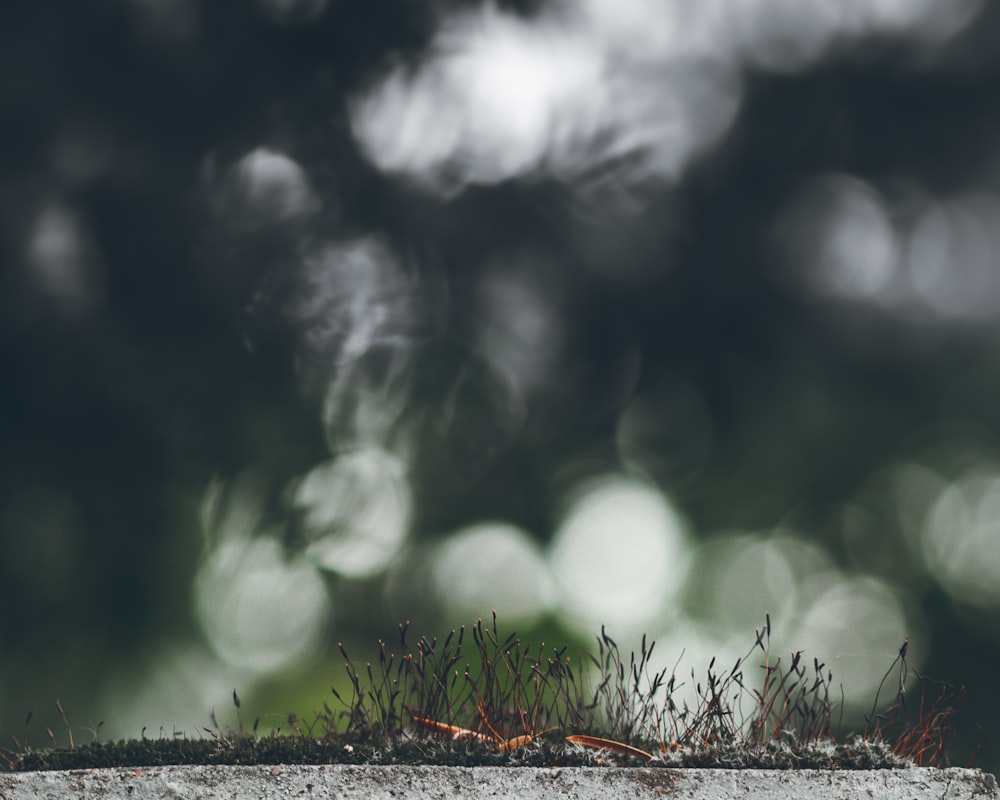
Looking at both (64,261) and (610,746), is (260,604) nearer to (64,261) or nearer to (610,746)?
(64,261)

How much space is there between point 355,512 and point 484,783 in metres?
6.92

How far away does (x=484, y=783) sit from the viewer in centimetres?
245

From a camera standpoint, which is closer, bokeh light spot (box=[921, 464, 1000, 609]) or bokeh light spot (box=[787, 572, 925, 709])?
bokeh light spot (box=[787, 572, 925, 709])

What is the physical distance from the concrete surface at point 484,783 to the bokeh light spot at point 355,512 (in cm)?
660

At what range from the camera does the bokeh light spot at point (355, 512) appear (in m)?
9.02

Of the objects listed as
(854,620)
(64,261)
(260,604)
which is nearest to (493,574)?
(260,604)

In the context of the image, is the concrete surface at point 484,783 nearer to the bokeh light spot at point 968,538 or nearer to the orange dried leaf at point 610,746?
the orange dried leaf at point 610,746

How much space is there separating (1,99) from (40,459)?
3.47 meters

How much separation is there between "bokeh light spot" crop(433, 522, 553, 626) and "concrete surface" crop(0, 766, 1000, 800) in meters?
5.50

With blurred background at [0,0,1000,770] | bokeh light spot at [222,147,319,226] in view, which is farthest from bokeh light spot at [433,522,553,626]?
bokeh light spot at [222,147,319,226]

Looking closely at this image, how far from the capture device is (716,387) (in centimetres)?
964

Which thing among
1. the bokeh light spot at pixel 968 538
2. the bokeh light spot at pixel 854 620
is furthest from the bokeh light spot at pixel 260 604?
the bokeh light spot at pixel 968 538

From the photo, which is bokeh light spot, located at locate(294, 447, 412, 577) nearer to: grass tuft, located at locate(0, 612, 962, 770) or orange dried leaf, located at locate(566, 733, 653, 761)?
grass tuft, located at locate(0, 612, 962, 770)

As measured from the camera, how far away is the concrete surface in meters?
2.39
